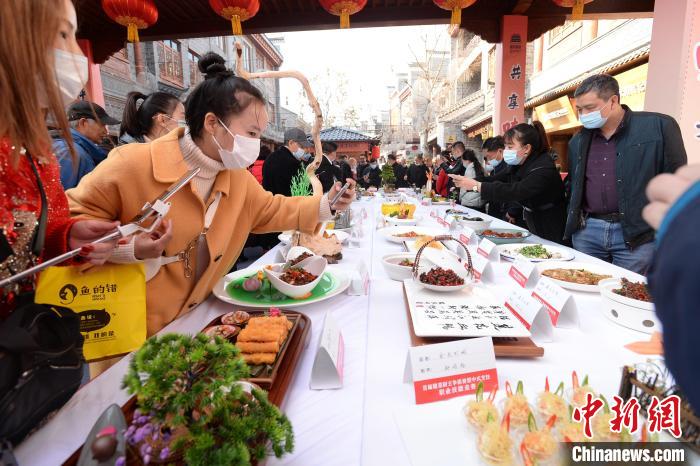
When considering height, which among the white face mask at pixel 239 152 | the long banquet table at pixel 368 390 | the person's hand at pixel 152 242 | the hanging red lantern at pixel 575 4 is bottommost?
the long banquet table at pixel 368 390

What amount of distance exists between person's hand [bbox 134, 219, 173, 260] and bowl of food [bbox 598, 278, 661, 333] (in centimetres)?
168

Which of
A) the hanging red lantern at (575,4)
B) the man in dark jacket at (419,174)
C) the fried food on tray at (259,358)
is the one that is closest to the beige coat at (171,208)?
the fried food on tray at (259,358)

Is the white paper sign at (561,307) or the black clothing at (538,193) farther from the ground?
the black clothing at (538,193)

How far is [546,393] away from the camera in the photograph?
855 mm

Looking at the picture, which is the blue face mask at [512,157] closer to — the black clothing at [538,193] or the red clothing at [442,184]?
the black clothing at [538,193]

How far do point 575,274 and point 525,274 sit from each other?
26 cm

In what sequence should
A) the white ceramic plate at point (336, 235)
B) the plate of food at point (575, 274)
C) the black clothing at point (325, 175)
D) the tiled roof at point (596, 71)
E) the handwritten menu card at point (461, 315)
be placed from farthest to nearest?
1. the tiled roof at point (596, 71)
2. the black clothing at point (325, 175)
3. the white ceramic plate at point (336, 235)
4. the plate of food at point (575, 274)
5. the handwritten menu card at point (461, 315)

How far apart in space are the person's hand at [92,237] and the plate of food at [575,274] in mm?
1845

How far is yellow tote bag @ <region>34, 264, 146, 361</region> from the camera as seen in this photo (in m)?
1.11

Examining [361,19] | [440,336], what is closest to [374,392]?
[440,336]

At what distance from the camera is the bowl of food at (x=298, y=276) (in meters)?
1.58

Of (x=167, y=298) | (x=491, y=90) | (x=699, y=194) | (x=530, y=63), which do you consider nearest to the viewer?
(x=699, y=194)

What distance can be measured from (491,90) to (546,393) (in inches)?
640

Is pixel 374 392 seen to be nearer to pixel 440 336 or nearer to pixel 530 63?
pixel 440 336
